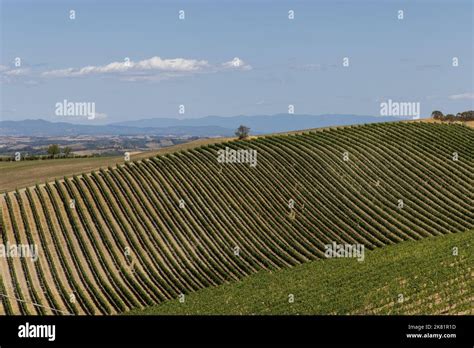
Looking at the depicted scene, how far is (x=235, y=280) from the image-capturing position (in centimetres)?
3588

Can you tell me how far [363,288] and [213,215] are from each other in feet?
70.6

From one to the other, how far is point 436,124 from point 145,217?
43.1 metres

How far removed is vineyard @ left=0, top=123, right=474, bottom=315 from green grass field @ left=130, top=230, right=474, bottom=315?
11.9 feet

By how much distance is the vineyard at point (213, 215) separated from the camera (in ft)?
116

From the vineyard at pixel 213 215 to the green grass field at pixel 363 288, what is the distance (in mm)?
3642

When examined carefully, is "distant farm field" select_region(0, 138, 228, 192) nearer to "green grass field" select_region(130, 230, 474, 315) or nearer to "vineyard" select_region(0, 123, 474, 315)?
"vineyard" select_region(0, 123, 474, 315)

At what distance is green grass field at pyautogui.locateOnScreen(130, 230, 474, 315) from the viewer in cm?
2352
